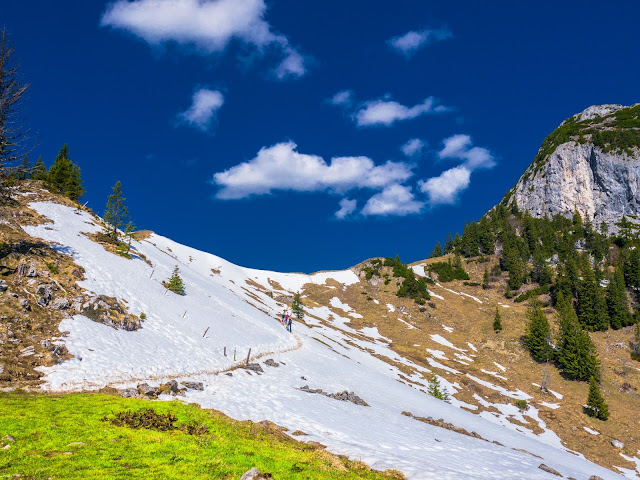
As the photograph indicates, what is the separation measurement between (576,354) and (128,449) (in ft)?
249

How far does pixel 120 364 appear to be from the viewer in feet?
74.2

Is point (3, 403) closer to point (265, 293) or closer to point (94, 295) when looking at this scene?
point (94, 295)

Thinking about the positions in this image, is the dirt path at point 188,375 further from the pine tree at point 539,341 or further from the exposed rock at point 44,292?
the pine tree at point 539,341

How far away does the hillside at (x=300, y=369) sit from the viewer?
784 inches

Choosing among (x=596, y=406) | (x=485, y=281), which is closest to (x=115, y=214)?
(x=596, y=406)

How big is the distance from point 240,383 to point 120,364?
8.56 metres

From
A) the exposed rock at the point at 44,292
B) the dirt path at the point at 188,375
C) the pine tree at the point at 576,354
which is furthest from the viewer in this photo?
the pine tree at the point at 576,354

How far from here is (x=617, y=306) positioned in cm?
8606

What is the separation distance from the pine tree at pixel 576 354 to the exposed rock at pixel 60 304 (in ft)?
250

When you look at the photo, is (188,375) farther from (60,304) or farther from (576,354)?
(576,354)

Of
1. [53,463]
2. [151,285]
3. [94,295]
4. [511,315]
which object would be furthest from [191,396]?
[511,315]

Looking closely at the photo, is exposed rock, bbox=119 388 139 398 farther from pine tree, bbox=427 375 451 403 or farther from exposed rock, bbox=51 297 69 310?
pine tree, bbox=427 375 451 403

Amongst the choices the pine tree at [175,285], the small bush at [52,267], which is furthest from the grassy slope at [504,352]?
the small bush at [52,267]

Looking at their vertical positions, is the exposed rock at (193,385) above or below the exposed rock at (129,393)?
above
